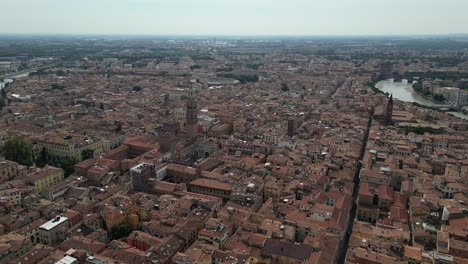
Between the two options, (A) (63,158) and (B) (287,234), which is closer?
(B) (287,234)

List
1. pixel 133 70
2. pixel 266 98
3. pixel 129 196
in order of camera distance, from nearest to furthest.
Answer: pixel 129 196, pixel 266 98, pixel 133 70

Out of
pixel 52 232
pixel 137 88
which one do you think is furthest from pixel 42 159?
pixel 137 88

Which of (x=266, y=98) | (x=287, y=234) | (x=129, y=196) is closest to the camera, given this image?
(x=287, y=234)

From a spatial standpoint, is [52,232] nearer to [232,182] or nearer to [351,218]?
[232,182]

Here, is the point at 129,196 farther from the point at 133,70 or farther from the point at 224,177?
the point at 133,70

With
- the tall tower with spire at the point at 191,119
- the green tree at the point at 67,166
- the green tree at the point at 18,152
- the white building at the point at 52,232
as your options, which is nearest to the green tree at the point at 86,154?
the green tree at the point at 67,166

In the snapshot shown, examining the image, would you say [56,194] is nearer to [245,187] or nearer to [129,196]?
[129,196]

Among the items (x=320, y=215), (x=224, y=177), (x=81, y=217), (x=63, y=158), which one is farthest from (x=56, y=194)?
(x=320, y=215)

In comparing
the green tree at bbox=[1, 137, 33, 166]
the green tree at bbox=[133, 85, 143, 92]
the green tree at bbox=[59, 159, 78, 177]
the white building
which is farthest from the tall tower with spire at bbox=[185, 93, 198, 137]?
the green tree at bbox=[133, 85, 143, 92]
